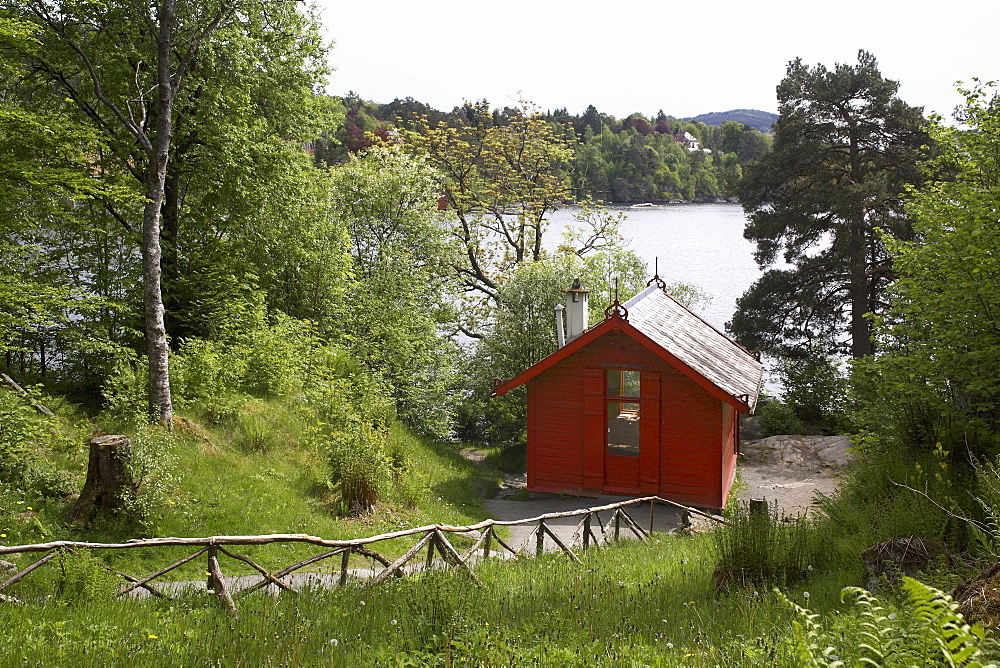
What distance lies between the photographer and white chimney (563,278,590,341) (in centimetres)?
1842

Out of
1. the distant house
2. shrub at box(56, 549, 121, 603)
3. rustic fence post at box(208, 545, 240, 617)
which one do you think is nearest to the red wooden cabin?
rustic fence post at box(208, 545, 240, 617)

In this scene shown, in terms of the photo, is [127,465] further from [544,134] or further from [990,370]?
[544,134]

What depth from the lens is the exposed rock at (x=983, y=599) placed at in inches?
167

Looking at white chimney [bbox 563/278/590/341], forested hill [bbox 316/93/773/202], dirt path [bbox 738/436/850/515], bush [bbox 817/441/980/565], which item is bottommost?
dirt path [bbox 738/436/850/515]

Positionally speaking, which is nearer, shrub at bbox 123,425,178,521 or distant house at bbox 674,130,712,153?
shrub at bbox 123,425,178,521

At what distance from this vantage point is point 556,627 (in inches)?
221

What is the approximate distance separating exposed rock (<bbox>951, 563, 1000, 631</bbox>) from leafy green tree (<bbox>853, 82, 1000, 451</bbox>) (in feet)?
17.5

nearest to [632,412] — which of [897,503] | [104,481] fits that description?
[897,503]

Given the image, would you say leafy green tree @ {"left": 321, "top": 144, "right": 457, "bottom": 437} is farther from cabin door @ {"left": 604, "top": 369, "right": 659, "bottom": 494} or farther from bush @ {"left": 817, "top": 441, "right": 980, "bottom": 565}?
bush @ {"left": 817, "top": 441, "right": 980, "bottom": 565}

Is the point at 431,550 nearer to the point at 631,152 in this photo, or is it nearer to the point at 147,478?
the point at 147,478

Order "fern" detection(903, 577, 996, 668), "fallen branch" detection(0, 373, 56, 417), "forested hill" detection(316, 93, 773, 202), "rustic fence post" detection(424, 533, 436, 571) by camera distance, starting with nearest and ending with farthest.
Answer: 1. "fern" detection(903, 577, 996, 668)
2. "rustic fence post" detection(424, 533, 436, 571)
3. "fallen branch" detection(0, 373, 56, 417)
4. "forested hill" detection(316, 93, 773, 202)

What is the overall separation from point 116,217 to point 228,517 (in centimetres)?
878

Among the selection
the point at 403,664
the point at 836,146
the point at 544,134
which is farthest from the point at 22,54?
the point at 836,146

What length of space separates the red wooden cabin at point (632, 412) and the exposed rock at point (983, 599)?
36.1ft
